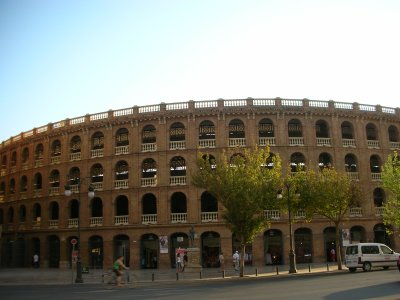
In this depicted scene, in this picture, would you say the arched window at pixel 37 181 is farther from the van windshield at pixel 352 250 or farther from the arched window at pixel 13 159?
the van windshield at pixel 352 250

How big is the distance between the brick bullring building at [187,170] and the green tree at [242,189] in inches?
424

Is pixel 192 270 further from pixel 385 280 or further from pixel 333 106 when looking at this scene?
pixel 333 106

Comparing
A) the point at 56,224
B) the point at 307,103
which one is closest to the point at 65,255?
the point at 56,224

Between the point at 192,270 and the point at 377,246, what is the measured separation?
578 inches

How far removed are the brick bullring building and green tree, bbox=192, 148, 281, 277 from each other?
35.3 ft

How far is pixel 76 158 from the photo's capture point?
1960 inches

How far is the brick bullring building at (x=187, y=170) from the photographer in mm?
44750

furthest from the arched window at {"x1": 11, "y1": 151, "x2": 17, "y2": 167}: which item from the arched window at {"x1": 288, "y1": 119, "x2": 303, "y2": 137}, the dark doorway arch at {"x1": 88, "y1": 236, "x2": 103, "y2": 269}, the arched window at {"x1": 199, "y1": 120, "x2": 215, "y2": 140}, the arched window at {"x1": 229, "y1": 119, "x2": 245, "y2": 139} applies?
the arched window at {"x1": 288, "y1": 119, "x2": 303, "y2": 137}

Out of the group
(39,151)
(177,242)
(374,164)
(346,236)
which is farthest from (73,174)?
(374,164)

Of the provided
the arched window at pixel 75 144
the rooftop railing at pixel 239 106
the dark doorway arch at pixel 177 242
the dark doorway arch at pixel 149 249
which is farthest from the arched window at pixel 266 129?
the arched window at pixel 75 144

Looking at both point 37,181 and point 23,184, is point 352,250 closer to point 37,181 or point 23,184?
point 37,181

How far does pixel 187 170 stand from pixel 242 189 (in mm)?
13554

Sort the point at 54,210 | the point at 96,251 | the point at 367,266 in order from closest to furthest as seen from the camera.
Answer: the point at 367,266, the point at 96,251, the point at 54,210

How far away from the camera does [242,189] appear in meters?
32.4
